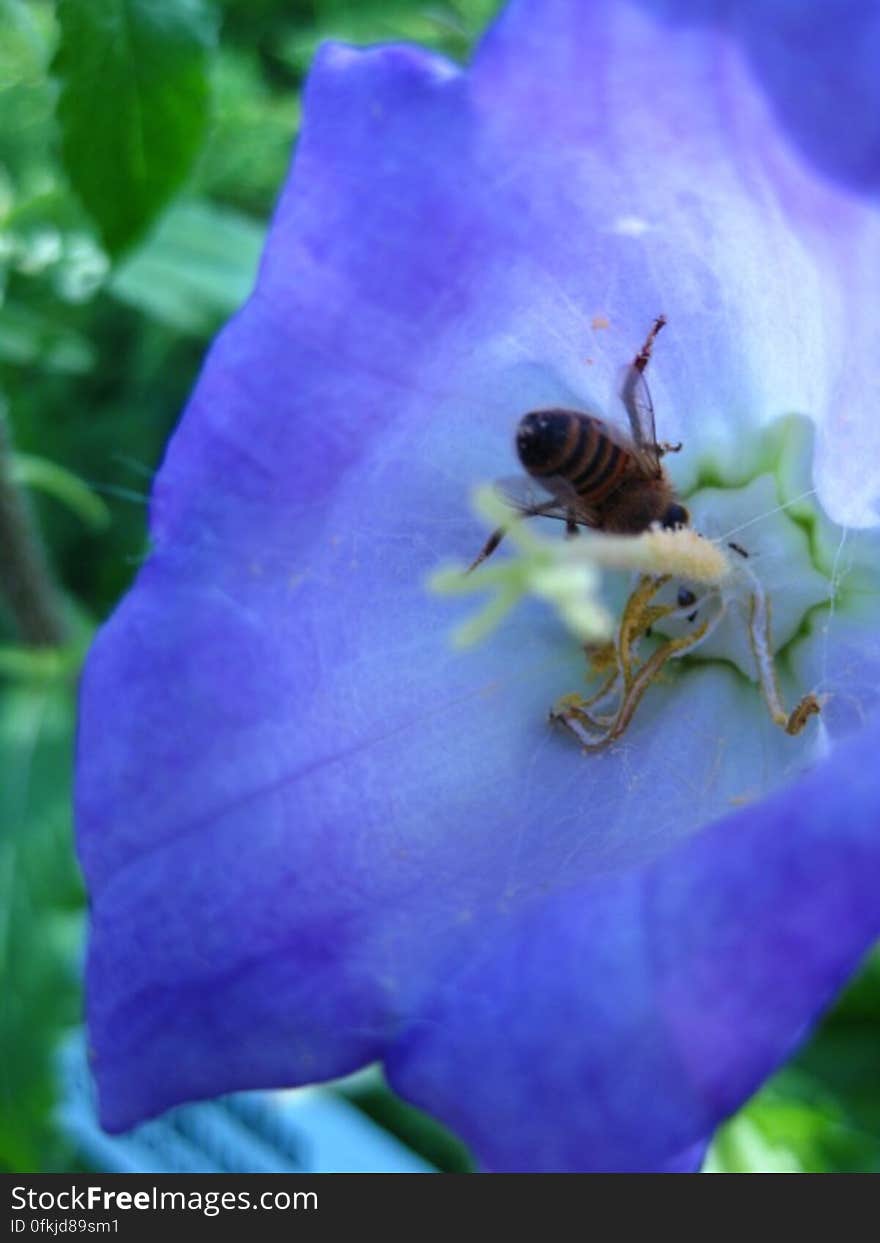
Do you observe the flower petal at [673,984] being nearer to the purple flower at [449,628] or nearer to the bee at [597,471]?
the purple flower at [449,628]

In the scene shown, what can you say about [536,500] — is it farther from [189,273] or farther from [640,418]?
[189,273]

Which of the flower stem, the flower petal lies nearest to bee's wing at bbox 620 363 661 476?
the flower petal

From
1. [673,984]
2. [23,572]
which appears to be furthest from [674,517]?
[23,572]

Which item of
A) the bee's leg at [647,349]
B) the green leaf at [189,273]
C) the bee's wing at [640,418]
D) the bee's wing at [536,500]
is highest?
the bee's leg at [647,349]

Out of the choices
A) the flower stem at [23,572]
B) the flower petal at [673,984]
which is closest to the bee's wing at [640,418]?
the flower petal at [673,984]

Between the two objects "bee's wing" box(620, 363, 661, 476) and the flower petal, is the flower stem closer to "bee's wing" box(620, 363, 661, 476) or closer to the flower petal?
"bee's wing" box(620, 363, 661, 476)
